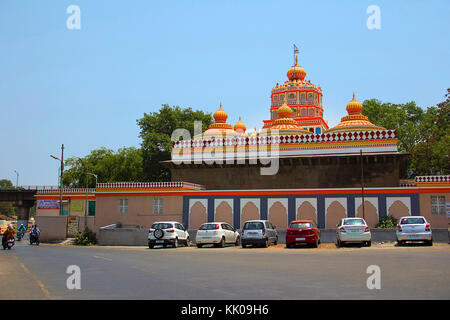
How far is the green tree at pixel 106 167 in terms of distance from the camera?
194 ft

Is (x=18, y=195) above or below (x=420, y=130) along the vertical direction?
below

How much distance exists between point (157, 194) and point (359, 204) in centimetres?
1448

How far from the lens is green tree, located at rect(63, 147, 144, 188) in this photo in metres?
59.2

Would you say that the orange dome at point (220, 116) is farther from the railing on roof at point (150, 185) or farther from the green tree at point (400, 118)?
the green tree at point (400, 118)

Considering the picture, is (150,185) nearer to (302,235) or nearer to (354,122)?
(302,235)

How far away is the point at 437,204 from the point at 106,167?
41602mm

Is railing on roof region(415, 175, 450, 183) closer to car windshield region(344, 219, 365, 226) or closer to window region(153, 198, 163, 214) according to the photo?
car windshield region(344, 219, 365, 226)

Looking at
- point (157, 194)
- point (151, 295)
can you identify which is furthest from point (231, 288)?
point (157, 194)

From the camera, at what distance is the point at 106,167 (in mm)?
60688

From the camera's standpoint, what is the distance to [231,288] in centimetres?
986

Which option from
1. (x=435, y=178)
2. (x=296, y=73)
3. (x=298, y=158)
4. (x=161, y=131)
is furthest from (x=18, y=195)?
(x=435, y=178)

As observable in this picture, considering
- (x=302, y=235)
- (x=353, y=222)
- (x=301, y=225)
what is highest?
(x=353, y=222)

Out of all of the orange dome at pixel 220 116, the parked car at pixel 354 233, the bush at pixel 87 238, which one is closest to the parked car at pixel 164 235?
the parked car at pixel 354 233

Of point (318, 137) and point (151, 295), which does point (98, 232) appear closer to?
point (318, 137)
